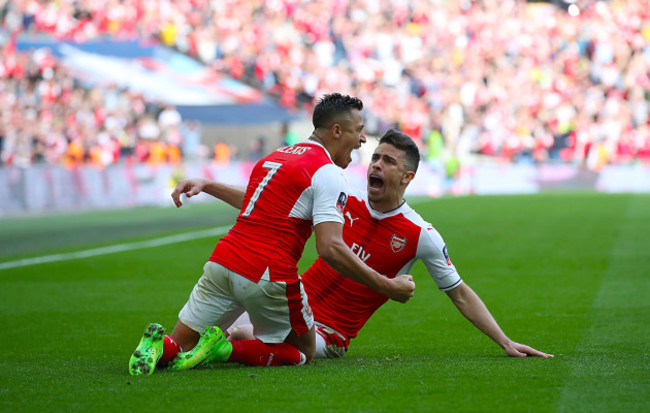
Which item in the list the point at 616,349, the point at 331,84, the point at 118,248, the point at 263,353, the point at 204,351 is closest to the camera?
the point at 204,351

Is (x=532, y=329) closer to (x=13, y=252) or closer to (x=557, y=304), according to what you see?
(x=557, y=304)

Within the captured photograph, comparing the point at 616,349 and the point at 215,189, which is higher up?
the point at 215,189

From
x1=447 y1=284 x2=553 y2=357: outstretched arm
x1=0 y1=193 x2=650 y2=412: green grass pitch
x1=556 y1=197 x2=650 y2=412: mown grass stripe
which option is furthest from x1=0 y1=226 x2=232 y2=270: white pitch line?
x1=447 y1=284 x2=553 y2=357: outstretched arm

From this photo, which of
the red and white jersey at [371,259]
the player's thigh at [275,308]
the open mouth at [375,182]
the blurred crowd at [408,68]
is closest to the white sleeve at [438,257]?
the red and white jersey at [371,259]

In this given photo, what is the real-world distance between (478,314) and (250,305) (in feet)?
5.28

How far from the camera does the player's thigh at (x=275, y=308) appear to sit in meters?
5.81

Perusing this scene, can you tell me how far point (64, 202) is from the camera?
83.8 ft

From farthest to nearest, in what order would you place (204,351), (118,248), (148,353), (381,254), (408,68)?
(408,68)
(118,248)
(381,254)
(204,351)
(148,353)

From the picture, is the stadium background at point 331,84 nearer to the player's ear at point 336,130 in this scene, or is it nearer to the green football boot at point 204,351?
the green football boot at point 204,351

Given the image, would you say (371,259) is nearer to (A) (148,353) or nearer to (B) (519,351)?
(B) (519,351)

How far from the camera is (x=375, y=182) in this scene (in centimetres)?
643

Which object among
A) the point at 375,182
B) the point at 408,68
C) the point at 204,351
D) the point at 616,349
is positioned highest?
the point at 375,182

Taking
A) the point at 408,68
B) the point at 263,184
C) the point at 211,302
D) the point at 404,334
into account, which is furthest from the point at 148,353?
the point at 408,68

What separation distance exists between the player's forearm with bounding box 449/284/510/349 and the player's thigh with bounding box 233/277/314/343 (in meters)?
1.07
